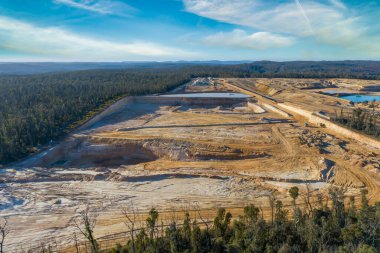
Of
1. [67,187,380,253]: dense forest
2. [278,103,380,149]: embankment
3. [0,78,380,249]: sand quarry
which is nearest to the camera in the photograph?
[67,187,380,253]: dense forest

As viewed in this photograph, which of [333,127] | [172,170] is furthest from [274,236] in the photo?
[333,127]

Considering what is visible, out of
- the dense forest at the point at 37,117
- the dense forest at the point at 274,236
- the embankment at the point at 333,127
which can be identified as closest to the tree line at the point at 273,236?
the dense forest at the point at 274,236

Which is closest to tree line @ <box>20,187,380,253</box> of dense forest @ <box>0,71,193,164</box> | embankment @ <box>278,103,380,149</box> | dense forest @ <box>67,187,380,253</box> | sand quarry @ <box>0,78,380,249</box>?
dense forest @ <box>67,187,380,253</box>

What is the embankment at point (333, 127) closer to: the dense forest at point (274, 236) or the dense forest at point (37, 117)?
the dense forest at point (274, 236)

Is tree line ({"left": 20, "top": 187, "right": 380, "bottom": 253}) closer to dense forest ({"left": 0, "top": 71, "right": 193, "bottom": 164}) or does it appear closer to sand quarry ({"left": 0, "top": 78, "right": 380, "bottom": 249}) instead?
sand quarry ({"left": 0, "top": 78, "right": 380, "bottom": 249})

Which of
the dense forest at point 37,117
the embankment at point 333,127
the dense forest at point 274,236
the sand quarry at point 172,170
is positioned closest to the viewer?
the dense forest at point 274,236

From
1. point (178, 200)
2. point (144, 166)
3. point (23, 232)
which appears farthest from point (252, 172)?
point (23, 232)

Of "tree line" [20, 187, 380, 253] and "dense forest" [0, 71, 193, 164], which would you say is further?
"dense forest" [0, 71, 193, 164]

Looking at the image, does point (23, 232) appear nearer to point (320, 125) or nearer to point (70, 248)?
point (70, 248)
